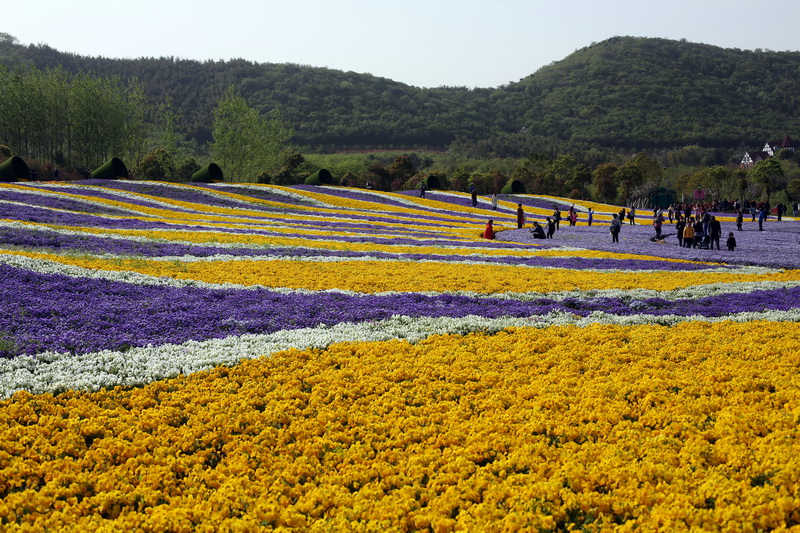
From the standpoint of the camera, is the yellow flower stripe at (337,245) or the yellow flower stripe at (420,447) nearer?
the yellow flower stripe at (420,447)

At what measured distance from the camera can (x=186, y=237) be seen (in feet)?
78.3

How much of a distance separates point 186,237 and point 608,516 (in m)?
21.8

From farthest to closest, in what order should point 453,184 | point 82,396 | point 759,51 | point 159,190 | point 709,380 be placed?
point 759,51 < point 453,184 < point 159,190 < point 709,380 < point 82,396

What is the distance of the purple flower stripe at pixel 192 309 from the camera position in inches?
391

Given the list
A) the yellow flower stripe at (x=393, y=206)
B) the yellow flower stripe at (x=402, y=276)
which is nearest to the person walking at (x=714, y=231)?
the yellow flower stripe at (x=402, y=276)

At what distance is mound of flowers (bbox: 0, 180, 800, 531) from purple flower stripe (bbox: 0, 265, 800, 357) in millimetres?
71

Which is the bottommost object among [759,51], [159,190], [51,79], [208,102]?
[159,190]

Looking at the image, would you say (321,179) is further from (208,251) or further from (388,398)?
(388,398)

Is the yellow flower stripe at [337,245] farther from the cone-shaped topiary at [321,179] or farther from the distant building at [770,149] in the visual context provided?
the distant building at [770,149]

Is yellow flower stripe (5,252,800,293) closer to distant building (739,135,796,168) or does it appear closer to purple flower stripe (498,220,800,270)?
purple flower stripe (498,220,800,270)

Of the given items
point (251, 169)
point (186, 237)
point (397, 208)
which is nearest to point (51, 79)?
point (251, 169)

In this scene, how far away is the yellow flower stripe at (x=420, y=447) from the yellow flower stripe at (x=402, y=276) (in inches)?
255

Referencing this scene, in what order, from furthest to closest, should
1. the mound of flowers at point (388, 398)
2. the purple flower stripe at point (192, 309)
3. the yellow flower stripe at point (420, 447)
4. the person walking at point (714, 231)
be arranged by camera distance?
the person walking at point (714, 231) → the purple flower stripe at point (192, 309) → the mound of flowers at point (388, 398) → the yellow flower stripe at point (420, 447)

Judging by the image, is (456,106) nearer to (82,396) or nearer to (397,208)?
(397,208)
